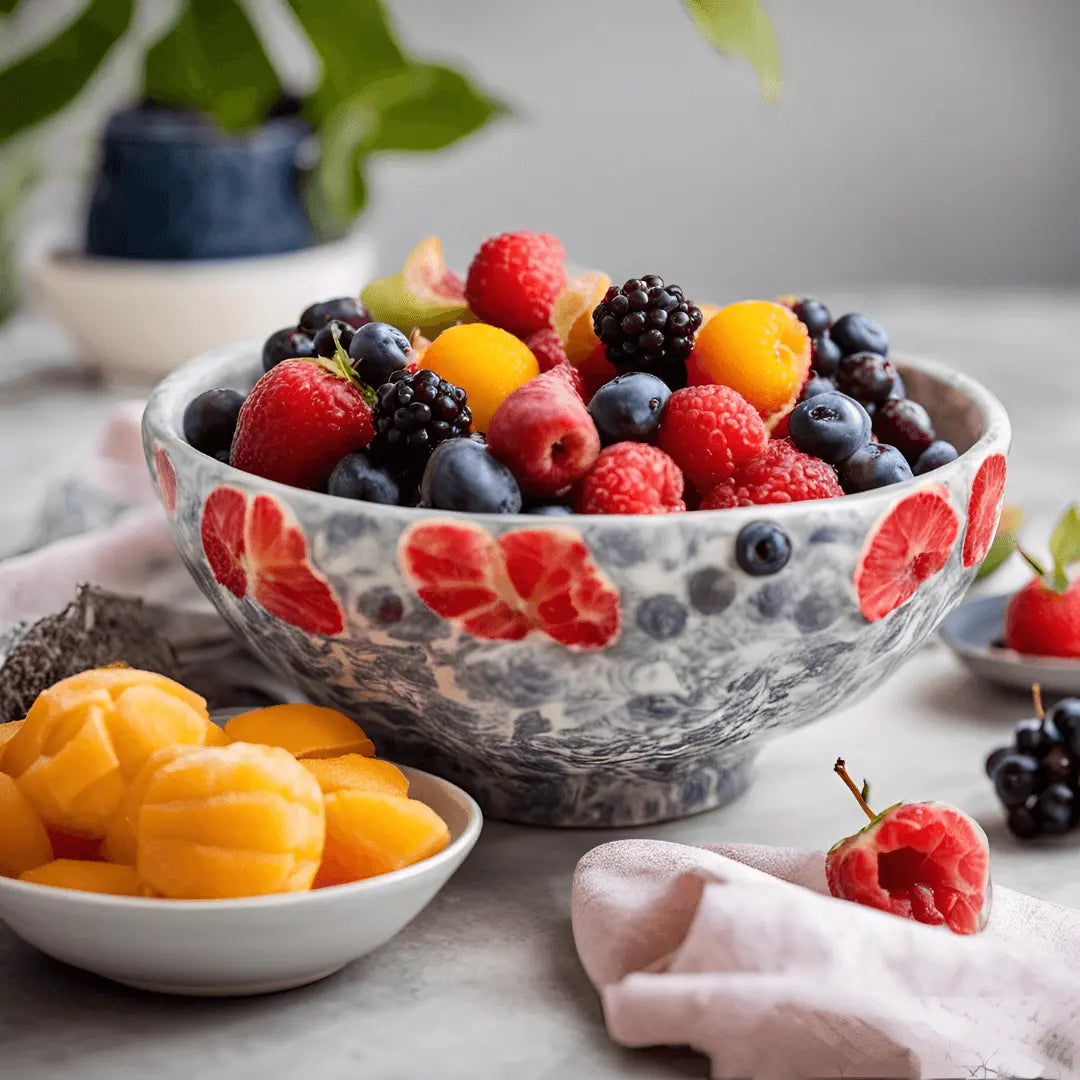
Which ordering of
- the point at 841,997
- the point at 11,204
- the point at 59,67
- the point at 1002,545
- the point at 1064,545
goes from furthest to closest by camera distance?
the point at 11,204 → the point at 59,67 → the point at 1002,545 → the point at 1064,545 → the point at 841,997

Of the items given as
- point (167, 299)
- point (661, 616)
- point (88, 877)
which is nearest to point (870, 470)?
point (661, 616)

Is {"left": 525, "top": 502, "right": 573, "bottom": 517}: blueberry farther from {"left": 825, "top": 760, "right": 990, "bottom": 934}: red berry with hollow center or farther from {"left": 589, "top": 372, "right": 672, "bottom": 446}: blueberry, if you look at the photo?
{"left": 825, "top": 760, "right": 990, "bottom": 934}: red berry with hollow center

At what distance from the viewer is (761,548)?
55 centimetres

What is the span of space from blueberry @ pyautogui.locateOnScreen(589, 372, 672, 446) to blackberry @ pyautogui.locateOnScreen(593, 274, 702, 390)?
0.04 meters

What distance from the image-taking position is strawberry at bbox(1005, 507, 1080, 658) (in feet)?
2.64

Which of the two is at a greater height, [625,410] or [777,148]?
[625,410]

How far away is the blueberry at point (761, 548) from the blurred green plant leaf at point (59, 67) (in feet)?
3.67

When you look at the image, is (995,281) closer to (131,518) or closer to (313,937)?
(131,518)

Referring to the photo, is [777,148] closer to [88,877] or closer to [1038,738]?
[1038,738]

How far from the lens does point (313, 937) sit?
51cm

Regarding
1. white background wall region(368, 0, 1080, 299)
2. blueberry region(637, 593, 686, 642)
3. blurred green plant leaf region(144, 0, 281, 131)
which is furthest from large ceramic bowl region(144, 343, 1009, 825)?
white background wall region(368, 0, 1080, 299)

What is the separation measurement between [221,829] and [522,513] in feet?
0.57

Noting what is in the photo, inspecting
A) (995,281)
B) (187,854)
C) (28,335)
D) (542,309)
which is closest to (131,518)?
(542,309)

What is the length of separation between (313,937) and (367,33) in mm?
1168
